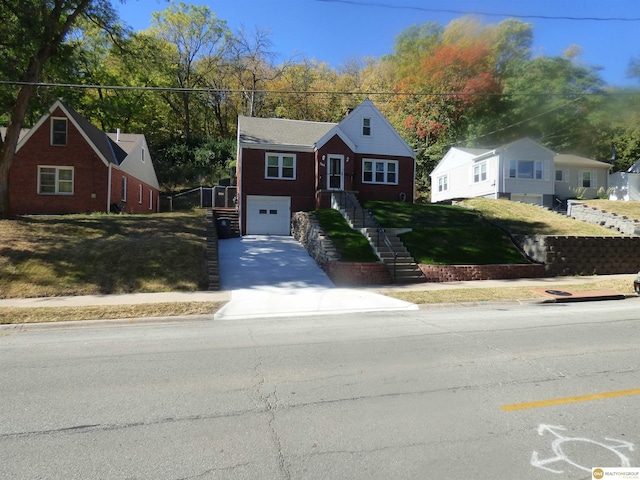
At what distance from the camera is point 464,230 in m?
18.6

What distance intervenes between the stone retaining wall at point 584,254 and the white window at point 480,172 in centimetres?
1619

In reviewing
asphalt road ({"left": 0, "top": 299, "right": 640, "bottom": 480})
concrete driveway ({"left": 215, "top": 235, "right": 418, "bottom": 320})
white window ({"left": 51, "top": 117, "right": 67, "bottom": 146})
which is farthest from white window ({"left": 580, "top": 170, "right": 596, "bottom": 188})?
white window ({"left": 51, "top": 117, "right": 67, "bottom": 146})

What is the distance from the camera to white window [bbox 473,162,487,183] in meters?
32.6

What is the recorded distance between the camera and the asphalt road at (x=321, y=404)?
125 inches

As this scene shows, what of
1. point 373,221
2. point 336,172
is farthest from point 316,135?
point 373,221

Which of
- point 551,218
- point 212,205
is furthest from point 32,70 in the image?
point 551,218

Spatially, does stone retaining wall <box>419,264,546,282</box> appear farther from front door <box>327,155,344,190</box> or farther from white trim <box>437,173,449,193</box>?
white trim <box>437,173,449,193</box>

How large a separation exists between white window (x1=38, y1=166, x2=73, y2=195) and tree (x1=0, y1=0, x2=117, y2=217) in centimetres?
507

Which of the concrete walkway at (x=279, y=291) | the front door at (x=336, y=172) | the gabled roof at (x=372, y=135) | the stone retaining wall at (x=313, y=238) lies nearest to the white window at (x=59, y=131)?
the concrete walkway at (x=279, y=291)

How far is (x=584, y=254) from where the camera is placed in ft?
54.5

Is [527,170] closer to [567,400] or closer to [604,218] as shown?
[604,218]

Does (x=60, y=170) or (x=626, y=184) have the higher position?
(x=626, y=184)

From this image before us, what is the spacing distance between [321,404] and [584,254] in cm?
1633

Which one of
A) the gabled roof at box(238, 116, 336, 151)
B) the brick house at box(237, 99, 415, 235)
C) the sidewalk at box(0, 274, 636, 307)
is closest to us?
the sidewalk at box(0, 274, 636, 307)
